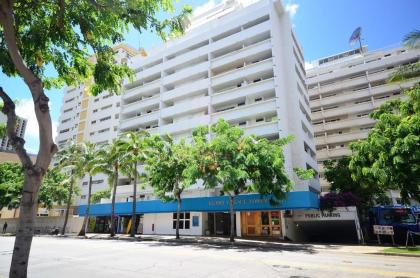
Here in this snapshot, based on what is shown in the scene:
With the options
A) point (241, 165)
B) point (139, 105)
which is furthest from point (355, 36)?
point (241, 165)

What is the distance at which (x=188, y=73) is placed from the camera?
133ft

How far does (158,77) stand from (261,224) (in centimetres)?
2770

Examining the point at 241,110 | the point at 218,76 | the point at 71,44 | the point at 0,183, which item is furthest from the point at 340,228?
the point at 0,183

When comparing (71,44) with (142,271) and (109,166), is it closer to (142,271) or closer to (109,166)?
(142,271)

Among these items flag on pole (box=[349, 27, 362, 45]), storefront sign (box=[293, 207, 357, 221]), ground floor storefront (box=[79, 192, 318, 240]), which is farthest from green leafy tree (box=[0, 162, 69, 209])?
flag on pole (box=[349, 27, 362, 45])

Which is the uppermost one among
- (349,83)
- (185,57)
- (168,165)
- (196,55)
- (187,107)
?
(349,83)

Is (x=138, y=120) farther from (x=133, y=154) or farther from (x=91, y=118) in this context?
(x=91, y=118)

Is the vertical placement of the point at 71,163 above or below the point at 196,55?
below

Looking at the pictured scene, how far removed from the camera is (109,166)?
3341 centimetres

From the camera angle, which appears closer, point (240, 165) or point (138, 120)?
point (240, 165)

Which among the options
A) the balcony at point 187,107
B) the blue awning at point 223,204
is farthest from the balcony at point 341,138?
the balcony at point 187,107

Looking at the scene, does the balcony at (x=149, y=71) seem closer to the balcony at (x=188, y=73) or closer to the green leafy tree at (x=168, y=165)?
the balcony at (x=188, y=73)

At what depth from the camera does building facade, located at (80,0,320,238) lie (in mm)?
30578

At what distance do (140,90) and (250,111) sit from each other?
67.3 ft
